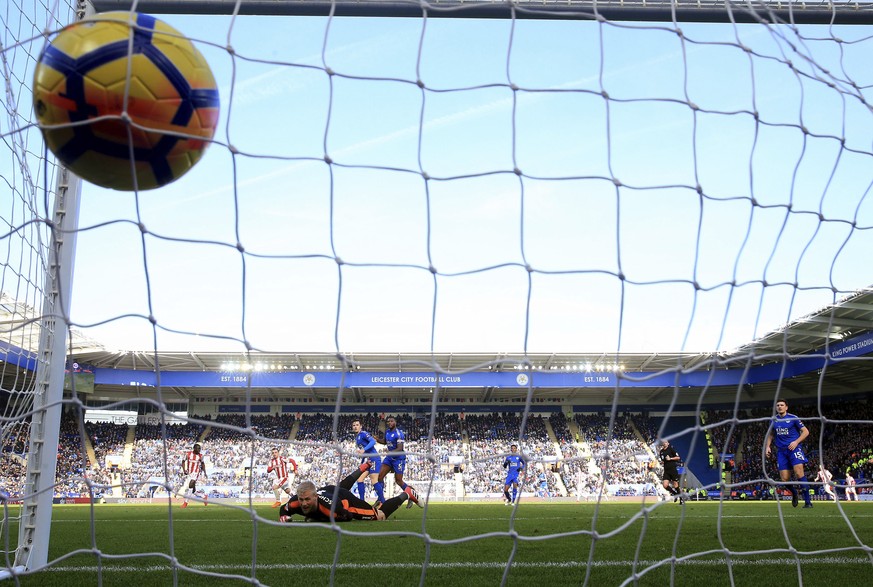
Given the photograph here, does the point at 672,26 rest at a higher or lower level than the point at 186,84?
higher

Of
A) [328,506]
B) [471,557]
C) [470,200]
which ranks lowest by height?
[328,506]

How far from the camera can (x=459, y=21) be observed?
3822 mm

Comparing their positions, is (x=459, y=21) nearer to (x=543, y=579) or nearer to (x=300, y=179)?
(x=300, y=179)

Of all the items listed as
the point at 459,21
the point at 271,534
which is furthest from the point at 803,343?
the point at 459,21

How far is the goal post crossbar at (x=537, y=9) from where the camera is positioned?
3625mm

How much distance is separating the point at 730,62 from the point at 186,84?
2.94m

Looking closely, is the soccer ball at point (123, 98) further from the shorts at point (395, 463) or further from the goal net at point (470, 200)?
the shorts at point (395, 463)

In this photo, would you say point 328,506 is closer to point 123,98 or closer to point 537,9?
point 537,9

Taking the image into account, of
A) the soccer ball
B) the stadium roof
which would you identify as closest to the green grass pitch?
the soccer ball

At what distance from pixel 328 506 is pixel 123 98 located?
6007 mm

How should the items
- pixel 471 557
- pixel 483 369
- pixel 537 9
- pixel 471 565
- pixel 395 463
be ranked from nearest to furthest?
1. pixel 537 9
2. pixel 471 565
3. pixel 471 557
4. pixel 395 463
5. pixel 483 369

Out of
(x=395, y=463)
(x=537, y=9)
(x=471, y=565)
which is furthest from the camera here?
(x=395, y=463)

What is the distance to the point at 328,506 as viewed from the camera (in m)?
7.68

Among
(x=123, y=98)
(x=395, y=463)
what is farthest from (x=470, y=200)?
(x=395, y=463)
